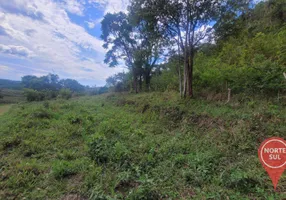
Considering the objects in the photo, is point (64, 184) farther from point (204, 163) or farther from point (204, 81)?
point (204, 81)

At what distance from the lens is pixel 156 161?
3141 mm

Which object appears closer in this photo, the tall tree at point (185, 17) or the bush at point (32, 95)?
the tall tree at point (185, 17)

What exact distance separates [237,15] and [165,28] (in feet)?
11.0

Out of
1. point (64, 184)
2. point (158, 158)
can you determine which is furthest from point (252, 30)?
point (64, 184)

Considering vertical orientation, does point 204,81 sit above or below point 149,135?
above

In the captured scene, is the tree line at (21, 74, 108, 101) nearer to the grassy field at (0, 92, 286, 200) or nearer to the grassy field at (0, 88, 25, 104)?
the grassy field at (0, 88, 25, 104)

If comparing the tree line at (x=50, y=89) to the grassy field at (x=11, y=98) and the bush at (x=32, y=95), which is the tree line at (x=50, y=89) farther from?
the grassy field at (x=11, y=98)

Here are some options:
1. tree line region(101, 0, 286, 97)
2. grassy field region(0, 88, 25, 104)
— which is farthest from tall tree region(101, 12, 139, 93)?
grassy field region(0, 88, 25, 104)

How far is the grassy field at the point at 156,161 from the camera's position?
2.22m

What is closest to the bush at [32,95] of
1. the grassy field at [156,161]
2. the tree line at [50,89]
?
the tree line at [50,89]

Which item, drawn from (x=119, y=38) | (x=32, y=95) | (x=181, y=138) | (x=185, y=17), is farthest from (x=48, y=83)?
(x=181, y=138)

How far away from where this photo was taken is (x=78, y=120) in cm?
659

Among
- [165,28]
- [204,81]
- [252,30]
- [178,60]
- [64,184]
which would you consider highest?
[252,30]

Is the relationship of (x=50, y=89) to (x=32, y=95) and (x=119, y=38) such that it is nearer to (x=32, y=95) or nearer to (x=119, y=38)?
(x=32, y=95)
